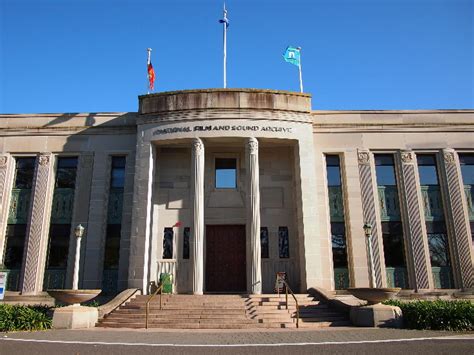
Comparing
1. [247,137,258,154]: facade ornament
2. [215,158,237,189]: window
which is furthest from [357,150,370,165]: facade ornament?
[215,158,237,189]: window

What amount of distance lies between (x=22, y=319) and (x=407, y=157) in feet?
64.1

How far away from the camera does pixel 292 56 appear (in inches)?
934

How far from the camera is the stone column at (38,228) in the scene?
20.5 metres

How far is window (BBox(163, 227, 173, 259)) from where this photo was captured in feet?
68.9

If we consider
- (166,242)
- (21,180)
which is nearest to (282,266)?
(166,242)

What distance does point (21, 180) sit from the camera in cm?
2267

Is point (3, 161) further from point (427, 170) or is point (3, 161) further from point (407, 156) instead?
point (427, 170)

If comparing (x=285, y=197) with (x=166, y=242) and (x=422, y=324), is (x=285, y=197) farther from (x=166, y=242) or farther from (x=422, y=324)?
(x=422, y=324)

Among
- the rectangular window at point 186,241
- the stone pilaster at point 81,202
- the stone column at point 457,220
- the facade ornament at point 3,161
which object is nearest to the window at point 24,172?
the facade ornament at point 3,161

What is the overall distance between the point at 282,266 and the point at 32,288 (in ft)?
41.4

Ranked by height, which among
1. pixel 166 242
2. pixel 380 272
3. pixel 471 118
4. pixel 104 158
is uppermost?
pixel 471 118

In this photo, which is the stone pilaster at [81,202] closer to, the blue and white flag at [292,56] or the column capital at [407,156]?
the blue and white flag at [292,56]

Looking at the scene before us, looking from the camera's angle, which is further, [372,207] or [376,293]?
[372,207]

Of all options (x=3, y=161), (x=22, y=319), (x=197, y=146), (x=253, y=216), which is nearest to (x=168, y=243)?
(x=253, y=216)
